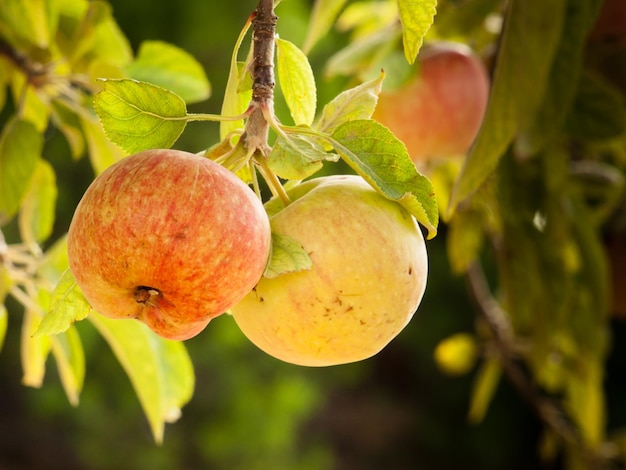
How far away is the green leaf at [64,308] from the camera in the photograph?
1.26 feet

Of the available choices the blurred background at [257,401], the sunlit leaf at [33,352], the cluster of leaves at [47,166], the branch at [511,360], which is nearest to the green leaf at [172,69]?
the cluster of leaves at [47,166]

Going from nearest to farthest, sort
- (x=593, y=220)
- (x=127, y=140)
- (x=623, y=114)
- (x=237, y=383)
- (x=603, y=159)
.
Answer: (x=127, y=140) → (x=623, y=114) → (x=593, y=220) → (x=603, y=159) → (x=237, y=383)

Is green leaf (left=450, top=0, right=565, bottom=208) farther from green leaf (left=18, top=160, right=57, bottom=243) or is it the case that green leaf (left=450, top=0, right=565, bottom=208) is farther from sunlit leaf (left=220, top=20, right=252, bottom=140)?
green leaf (left=18, top=160, right=57, bottom=243)

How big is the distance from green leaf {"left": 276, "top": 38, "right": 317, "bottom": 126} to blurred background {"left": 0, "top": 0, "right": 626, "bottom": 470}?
1664 millimetres

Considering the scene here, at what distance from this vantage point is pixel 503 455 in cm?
355

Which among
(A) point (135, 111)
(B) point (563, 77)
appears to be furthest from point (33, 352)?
(B) point (563, 77)

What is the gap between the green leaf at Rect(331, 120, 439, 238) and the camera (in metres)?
0.38

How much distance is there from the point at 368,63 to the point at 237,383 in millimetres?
2203

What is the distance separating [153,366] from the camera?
648 mm

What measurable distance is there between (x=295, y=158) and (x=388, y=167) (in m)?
0.05

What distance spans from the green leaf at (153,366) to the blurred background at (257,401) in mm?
1504

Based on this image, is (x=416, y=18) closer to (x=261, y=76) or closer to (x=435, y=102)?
(x=261, y=76)

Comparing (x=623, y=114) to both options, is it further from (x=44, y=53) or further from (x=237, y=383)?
(x=237, y=383)

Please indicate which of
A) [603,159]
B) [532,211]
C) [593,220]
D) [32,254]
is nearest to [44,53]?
[32,254]
